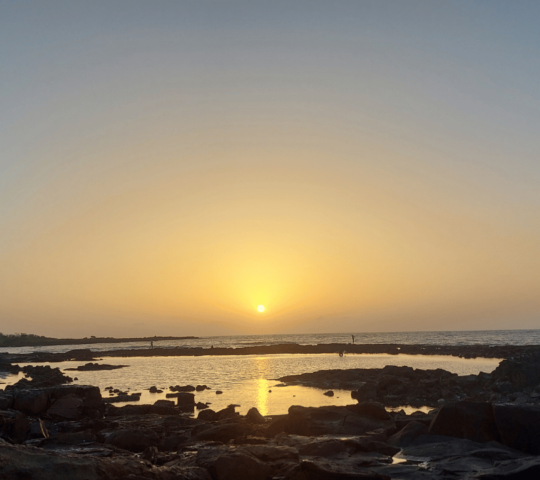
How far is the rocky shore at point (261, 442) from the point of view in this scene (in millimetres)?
A: 11781

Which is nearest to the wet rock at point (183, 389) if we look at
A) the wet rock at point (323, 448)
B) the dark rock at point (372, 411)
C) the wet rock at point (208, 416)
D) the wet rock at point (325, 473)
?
the wet rock at point (208, 416)

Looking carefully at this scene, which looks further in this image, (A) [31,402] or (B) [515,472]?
(A) [31,402]

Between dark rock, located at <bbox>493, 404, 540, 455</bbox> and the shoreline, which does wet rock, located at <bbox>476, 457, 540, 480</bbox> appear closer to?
dark rock, located at <bbox>493, 404, 540, 455</bbox>

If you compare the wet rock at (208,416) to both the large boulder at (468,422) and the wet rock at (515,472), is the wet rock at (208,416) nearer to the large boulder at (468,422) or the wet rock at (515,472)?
the large boulder at (468,422)

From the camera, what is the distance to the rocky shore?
11781 mm

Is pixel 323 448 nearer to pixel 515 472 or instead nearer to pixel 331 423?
pixel 331 423

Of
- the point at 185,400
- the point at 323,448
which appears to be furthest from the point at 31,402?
the point at 323,448

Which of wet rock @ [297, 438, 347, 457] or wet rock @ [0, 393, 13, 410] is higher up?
wet rock @ [0, 393, 13, 410]

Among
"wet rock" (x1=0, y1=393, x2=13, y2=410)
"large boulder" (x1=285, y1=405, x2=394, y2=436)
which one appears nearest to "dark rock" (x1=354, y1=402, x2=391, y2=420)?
"large boulder" (x1=285, y1=405, x2=394, y2=436)

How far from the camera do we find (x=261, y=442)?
17.4 metres

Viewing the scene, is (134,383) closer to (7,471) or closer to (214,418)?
(214,418)

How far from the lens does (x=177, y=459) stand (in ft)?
47.9

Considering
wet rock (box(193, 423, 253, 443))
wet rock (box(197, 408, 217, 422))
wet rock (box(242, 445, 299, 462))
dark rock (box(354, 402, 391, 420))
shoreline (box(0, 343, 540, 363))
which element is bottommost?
shoreline (box(0, 343, 540, 363))

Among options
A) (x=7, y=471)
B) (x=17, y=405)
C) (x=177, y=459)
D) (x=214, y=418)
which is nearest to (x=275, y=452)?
(x=177, y=459)
